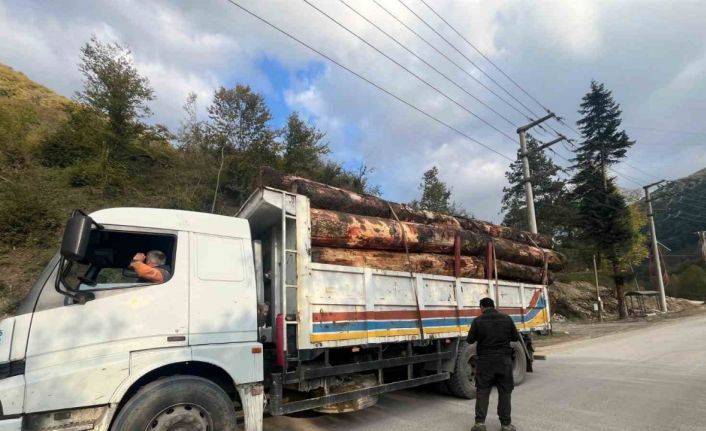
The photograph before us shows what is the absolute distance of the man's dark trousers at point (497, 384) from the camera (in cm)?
511

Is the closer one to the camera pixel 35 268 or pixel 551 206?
pixel 35 268

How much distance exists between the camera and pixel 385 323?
5.60 metres

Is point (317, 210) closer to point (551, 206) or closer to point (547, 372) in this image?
point (547, 372)

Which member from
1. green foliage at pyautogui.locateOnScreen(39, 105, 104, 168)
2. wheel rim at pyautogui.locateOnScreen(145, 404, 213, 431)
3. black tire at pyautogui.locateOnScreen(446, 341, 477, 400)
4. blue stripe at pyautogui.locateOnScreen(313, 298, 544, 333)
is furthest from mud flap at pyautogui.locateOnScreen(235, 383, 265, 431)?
green foliage at pyautogui.locateOnScreen(39, 105, 104, 168)

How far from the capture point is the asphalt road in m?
5.48

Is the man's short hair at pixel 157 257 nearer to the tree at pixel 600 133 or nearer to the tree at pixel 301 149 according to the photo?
the tree at pixel 301 149

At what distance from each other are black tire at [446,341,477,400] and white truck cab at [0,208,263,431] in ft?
11.8

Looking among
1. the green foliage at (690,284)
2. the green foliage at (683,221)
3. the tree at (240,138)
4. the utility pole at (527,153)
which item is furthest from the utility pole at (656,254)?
the green foliage at (683,221)

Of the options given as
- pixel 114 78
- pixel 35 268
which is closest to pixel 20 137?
pixel 114 78

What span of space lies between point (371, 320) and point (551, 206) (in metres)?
38.4

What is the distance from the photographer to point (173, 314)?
401 cm

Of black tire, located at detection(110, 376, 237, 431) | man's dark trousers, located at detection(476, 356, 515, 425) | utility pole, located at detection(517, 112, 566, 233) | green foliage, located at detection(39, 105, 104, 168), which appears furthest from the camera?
utility pole, located at detection(517, 112, 566, 233)

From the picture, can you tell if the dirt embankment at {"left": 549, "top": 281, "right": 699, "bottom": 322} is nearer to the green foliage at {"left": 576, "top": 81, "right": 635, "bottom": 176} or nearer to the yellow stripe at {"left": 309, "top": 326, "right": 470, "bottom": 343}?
the green foliage at {"left": 576, "top": 81, "right": 635, "bottom": 176}

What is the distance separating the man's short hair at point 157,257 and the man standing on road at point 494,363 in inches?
146
